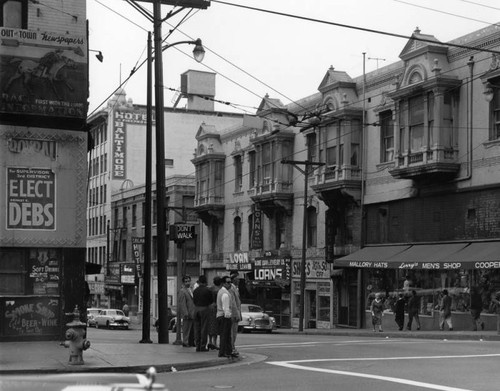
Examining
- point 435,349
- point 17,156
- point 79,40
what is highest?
point 79,40

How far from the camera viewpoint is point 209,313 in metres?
18.6

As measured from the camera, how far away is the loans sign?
19.1 metres

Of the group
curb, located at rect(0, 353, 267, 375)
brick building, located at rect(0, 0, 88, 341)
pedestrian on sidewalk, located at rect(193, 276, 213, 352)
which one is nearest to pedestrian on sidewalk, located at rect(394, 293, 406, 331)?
curb, located at rect(0, 353, 267, 375)

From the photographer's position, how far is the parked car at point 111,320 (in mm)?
52969

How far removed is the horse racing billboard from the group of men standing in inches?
196

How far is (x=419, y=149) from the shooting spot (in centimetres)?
3406

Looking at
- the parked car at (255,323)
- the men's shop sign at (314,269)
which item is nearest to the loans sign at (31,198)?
the parked car at (255,323)

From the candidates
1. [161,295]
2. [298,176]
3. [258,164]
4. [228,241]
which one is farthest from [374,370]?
[228,241]

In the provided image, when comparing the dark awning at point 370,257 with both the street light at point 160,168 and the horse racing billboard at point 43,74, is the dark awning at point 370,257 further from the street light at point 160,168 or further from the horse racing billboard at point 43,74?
the horse racing billboard at point 43,74

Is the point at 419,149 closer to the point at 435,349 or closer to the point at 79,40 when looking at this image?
the point at 435,349

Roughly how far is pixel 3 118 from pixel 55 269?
3625mm

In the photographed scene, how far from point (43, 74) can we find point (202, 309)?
6441 mm

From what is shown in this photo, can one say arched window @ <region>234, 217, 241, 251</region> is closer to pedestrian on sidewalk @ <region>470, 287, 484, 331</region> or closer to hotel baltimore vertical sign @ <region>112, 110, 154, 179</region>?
hotel baltimore vertical sign @ <region>112, 110, 154, 179</region>

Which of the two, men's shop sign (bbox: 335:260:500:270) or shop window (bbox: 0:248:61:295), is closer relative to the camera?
shop window (bbox: 0:248:61:295)
